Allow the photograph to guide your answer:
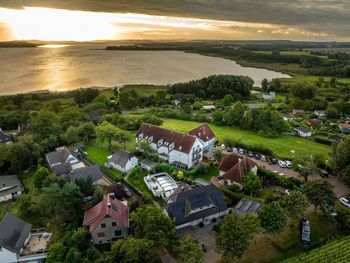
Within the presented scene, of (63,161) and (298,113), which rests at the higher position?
(298,113)

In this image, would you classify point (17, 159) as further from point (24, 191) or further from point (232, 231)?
point (232, 231)

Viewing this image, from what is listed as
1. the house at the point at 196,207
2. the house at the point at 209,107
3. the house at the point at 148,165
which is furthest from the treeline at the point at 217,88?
the house at the point at 196,207

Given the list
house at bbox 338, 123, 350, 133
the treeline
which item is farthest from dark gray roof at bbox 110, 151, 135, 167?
the treeline

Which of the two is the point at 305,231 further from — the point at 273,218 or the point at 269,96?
the point at 269,96

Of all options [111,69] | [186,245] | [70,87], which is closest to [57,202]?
[186,245]

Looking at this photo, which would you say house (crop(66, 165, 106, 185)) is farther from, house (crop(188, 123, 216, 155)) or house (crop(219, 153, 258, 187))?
house (crop(219, 153, 258, 187))

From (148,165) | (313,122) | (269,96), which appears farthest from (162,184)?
(269,96)
